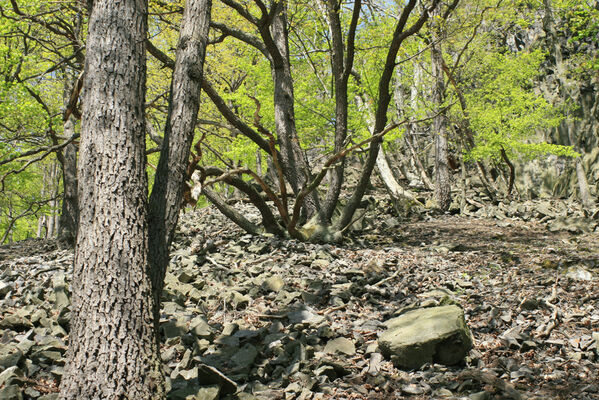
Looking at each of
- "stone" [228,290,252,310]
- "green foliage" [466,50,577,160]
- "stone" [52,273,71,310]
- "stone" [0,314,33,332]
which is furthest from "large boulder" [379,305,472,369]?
"green foliage" [466,50,577,160]

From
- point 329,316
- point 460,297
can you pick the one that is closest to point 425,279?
point 460,297

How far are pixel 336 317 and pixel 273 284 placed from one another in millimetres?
1125

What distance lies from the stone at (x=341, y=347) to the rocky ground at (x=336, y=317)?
1 cm

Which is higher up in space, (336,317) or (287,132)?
(287,132)

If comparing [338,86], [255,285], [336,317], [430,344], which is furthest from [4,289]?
[338,86]

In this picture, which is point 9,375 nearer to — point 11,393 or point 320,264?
point 11,393

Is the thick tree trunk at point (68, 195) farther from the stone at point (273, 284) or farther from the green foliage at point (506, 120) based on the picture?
the green foliage at point (506, 120)

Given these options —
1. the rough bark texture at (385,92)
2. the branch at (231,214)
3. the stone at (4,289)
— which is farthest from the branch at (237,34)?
the stone at (4,289)

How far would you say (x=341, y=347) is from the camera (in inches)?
150

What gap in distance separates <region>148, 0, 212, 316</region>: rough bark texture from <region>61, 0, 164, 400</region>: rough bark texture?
0.68ft

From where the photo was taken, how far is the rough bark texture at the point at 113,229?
247cm

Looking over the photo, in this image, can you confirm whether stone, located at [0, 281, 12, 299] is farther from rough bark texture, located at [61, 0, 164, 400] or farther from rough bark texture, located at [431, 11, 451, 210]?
rough bark texture, located at [431, 11, 451, 210]

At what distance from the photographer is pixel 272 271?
5.99 m

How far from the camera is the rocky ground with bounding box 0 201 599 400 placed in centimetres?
317
